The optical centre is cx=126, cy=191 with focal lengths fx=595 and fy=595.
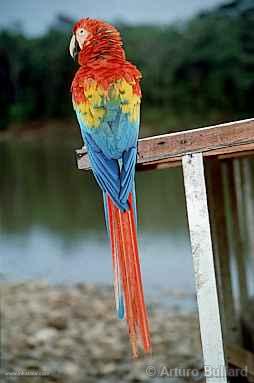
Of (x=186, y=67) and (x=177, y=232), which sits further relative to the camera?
(x=177, y=232)

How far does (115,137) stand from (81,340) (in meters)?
1.07

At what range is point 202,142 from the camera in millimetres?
734

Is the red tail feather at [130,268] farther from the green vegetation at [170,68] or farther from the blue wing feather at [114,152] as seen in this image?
the green vegetation at [170,68]

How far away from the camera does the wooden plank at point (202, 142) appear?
71cm

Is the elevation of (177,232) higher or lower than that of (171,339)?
higher

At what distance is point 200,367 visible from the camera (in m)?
1.53

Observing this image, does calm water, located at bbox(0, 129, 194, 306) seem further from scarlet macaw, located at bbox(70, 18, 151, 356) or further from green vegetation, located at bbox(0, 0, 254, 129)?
scarlet macaw, located at bbox(70, 18, 151, 356)

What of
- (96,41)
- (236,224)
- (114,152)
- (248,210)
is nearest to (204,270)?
(114,152)

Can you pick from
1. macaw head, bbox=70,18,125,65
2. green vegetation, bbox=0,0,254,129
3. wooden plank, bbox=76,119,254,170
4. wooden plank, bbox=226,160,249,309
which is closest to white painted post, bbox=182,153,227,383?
wooden plank, bbox=76,119,254,170

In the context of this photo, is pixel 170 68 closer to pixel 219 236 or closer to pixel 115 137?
pixel 219 236

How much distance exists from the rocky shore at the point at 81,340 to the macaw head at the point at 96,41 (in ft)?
2.97

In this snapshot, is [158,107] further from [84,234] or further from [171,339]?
[171,339]

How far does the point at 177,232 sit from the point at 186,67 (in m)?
0.52

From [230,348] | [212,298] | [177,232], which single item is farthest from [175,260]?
[212,298]
